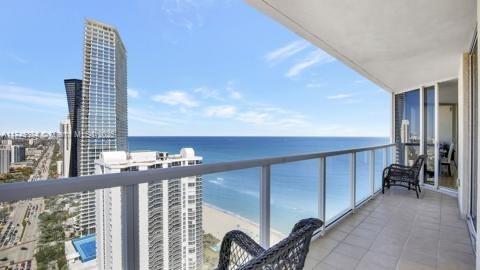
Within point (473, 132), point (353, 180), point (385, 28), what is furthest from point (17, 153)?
point (473, 132)

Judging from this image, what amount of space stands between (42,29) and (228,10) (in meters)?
10.5

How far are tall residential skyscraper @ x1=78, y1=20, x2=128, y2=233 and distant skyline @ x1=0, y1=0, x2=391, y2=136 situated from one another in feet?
1.32

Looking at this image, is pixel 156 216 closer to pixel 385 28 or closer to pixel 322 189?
pixel 322 189

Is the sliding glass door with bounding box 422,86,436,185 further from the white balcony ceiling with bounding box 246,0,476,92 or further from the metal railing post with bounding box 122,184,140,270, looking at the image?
the metal railing post with bounding box 122,184,140,270

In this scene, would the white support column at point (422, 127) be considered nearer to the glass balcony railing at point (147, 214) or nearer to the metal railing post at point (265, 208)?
the glass balcony railing at point (147, 214)

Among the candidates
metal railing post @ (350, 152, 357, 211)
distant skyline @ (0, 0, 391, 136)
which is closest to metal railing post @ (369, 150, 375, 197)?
metal railing post @ (350, 152, 357, 211)

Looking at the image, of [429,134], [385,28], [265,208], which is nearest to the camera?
[265,208]

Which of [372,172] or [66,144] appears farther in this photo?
[372,172]

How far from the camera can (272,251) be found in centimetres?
87

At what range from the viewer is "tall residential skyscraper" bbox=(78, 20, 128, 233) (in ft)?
4.58

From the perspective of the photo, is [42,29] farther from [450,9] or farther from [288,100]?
[288,100]

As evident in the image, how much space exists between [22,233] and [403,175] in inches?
241

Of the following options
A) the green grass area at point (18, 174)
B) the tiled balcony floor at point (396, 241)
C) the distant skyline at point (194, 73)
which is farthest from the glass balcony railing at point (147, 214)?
the distant skyline at point (194, 73)

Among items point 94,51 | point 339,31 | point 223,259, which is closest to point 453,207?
point 339,31
